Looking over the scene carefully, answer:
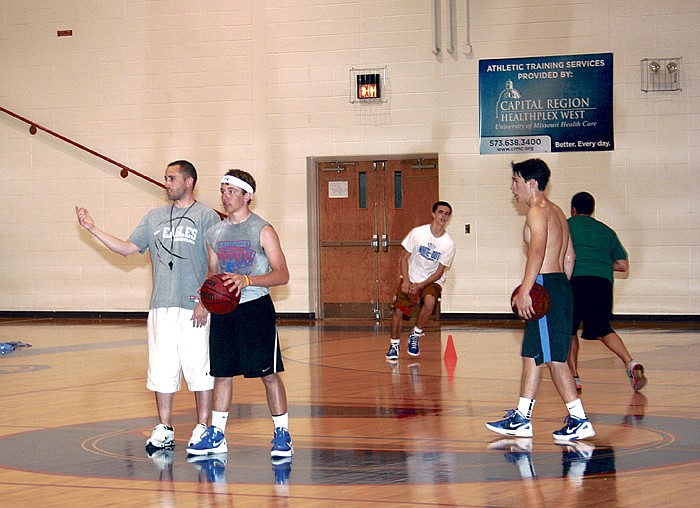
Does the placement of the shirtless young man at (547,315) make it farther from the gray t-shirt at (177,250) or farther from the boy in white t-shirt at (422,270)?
the boy in white t-shirt at (422,270)

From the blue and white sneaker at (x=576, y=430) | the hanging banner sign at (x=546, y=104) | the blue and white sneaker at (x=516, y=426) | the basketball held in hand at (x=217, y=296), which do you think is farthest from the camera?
the hanging banner sign at (x=546, y=104)

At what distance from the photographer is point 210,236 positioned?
6.77 meters

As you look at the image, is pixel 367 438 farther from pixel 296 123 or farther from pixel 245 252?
pixel 296 123

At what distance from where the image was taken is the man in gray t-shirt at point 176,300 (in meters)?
6.83

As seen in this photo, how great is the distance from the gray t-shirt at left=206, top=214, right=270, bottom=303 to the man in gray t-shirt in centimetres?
30

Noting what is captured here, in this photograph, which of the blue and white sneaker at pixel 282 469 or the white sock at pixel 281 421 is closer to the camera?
the blue and white sneaker at pixel 282 469

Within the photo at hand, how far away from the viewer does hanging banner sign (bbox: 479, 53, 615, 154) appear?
16.2 metres

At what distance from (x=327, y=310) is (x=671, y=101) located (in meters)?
6.26

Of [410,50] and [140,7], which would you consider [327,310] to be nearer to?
[410,50]

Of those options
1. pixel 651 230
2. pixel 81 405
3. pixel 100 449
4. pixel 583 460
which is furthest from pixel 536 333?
pixel 651 230

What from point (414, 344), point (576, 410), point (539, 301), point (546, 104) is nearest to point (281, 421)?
point (539, 301)

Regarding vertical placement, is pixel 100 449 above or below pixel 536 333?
below

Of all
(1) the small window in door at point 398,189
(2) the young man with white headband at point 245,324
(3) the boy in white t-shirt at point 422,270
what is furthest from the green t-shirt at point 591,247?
(1) the small window in door at point 398,189

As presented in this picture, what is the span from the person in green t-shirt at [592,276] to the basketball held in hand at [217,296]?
393 cm
